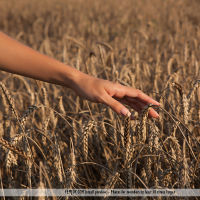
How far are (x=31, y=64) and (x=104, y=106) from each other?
0.71 metres

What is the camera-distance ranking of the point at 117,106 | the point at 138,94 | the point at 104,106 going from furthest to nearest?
the point at 104,106
the point at 138,94
the point at 117,106

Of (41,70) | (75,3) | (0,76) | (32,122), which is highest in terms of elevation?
(75,3)

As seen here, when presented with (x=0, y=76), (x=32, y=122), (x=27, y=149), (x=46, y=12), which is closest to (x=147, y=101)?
(x=27, y=149)

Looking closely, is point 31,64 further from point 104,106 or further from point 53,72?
Result: point 104,106

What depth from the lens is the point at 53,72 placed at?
1.16 metres

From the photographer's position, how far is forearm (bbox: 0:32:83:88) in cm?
111

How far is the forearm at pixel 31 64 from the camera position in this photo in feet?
3.64

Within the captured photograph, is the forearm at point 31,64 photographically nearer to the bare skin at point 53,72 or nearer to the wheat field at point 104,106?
the bare skin at point 53,72

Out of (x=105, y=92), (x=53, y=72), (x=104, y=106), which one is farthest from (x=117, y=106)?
(x=104, y=106)

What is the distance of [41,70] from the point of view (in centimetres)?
116

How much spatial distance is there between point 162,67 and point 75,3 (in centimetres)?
624

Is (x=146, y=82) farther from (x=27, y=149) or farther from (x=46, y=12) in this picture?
(x=46, y=12)

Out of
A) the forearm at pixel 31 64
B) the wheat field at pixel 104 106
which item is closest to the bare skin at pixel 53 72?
the forearm at pixel 31 64

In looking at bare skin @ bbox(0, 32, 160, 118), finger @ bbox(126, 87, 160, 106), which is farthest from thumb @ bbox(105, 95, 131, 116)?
finger @ bbox(126, 87, 160, 106)
